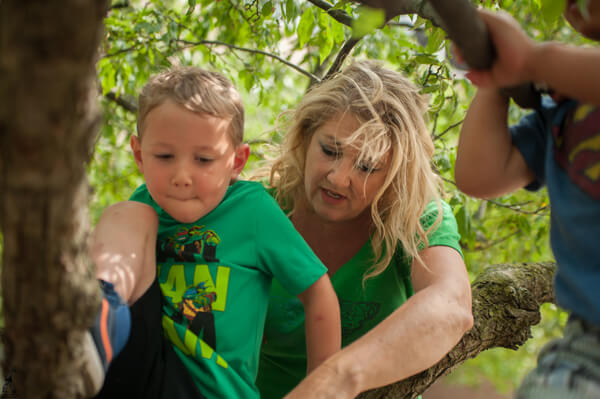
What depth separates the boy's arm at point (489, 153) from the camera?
1357 millimetres

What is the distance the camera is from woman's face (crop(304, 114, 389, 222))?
2102 mm

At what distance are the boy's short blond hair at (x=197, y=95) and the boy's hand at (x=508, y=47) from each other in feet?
3.06

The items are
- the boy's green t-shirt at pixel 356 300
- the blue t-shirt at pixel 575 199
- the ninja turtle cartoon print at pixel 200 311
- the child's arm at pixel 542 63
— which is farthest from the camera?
the boy's green t-shirt at pixel 356 300

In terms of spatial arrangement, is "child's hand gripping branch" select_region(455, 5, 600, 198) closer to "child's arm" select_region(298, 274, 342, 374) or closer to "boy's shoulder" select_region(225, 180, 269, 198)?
"child's arm" select_region(298, 274, 342, 374)

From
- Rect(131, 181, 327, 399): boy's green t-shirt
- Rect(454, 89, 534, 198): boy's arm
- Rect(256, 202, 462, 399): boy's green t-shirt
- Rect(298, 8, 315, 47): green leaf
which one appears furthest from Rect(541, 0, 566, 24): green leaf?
Rect(298, 8, 315, 47): green leaf

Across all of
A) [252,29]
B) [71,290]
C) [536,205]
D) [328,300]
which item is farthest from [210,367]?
[536,205]

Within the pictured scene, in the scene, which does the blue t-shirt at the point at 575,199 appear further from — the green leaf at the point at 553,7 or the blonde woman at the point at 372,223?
the blonde woman at the point at 372,223

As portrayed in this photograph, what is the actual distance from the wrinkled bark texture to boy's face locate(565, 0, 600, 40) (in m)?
1.32

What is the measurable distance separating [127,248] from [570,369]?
118 centimetres

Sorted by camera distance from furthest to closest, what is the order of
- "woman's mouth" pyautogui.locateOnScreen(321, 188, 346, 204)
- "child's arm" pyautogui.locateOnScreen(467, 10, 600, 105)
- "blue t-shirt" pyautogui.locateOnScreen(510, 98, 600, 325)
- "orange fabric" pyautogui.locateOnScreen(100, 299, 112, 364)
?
"woman's mouth" pyautogui.locateOnScreen(321, 188, 346, 204), "orange fabric" pyautogui.locateOnScreen(100, 299, 112, 364), "blue t-shirt" pyautogui.locateOnScreen(510, 98, 600, 325), "child's arm" pyautogui.locateOnScreen(467, 10, 600, 105)

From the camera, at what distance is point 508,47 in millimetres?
1059

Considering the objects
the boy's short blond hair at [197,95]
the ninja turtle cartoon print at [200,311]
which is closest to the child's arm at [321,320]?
the ninja turtle cartoon print at [200,311]

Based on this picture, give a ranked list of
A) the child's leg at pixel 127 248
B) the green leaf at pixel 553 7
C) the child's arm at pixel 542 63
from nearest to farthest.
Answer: the green leaf at pixel 553 7 → the child's arm at pixel 542 63 → the child's leg at pixel 127 248

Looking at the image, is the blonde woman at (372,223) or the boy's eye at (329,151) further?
the boy's eye at (329,151)
